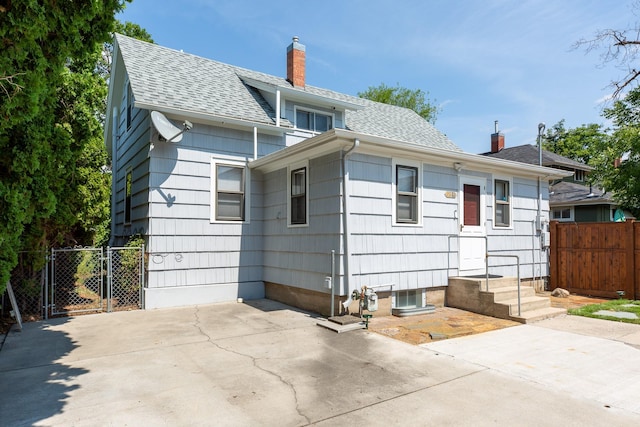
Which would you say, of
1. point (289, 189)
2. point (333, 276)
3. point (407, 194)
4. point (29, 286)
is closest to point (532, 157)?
point (407, 194)

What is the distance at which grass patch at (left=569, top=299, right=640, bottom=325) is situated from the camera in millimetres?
6759

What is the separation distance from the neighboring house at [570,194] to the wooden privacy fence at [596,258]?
7327 millimetres

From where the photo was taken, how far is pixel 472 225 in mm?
8398

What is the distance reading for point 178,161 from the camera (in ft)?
26.2

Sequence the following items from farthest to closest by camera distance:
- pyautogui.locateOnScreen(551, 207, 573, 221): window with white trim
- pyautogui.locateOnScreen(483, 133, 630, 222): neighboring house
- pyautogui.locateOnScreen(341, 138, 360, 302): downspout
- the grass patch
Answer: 1. pyautogui.locateOnScreen(551, 207, 573, 221): window with white trim
2. pyautogui.locateOnScreen(483, 133, 630, 222): neighboring house
3. the grass patch
4. pyautogui.locateOnScreen(341, 138, 360, 302): downspout

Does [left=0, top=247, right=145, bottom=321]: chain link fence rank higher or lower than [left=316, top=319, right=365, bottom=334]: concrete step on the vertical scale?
higher

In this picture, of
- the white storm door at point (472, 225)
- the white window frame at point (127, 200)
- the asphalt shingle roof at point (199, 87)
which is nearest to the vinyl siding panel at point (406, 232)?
the white storm door at point (472, 225)

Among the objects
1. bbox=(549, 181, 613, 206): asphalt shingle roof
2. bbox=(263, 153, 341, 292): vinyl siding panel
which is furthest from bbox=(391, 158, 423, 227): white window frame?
bbox=(549, 181, 613, 206): asphalt shingle roof

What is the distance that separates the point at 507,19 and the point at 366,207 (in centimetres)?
688

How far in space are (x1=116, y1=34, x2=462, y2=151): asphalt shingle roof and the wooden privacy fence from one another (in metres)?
5.00

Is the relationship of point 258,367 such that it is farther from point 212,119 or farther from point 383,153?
point 212,119

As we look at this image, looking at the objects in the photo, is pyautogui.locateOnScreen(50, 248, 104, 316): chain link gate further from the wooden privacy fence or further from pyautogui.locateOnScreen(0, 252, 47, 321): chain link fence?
the wooden privacy fence

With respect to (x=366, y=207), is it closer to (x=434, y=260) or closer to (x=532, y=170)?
(x=434, y=260)

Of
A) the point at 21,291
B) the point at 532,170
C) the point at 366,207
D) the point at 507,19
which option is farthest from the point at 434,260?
the point at 21,291
